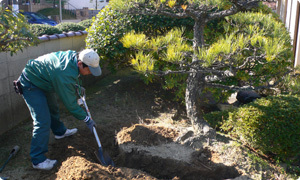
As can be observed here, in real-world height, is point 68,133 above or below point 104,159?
above

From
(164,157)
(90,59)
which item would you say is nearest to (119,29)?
(90,59)

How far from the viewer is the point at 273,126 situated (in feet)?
12.3

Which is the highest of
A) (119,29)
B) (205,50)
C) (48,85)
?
(119,29)

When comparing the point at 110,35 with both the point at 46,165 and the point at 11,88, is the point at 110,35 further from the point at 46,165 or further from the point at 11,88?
the point at 46,165

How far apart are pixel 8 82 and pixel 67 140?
1.51 meters

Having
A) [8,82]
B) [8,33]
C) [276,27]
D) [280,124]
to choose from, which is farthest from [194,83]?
[8,82]

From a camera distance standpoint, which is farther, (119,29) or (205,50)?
(119,29)

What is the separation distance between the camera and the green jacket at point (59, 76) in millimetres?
3498

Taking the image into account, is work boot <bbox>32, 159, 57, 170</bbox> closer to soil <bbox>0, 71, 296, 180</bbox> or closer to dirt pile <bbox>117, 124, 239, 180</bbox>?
soil <bbox>0, 71, 296, 180</bbox>

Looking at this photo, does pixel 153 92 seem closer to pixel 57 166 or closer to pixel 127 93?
pixel 127 93

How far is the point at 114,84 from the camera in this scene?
696 centimetres

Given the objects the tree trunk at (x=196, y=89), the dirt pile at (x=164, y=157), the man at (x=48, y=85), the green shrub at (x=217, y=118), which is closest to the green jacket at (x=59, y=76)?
the man at (x=48, y=85)

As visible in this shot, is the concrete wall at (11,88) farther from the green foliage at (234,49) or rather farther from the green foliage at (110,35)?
the green foliage at (234,49)

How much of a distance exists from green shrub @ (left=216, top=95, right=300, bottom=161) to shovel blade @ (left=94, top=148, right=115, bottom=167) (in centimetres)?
187
